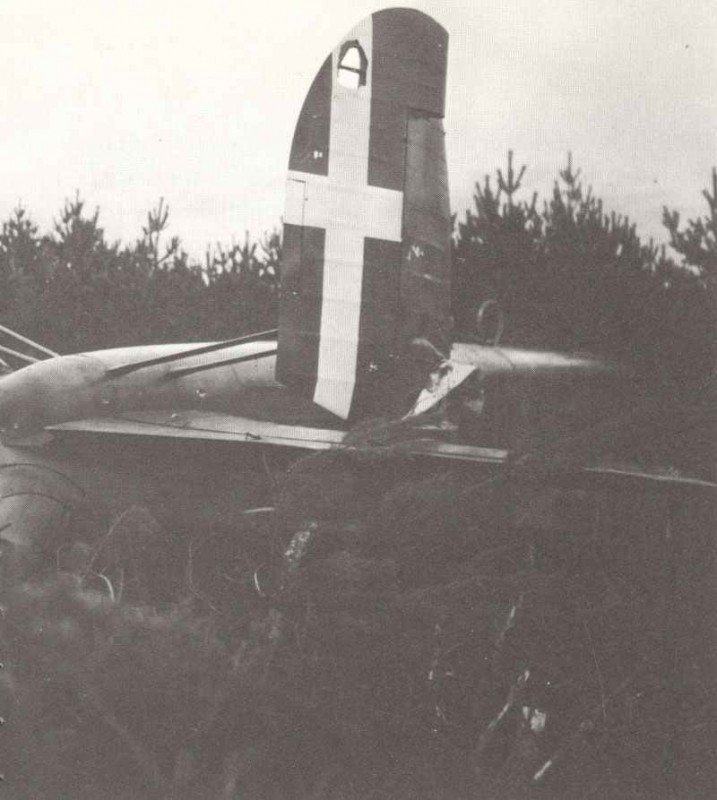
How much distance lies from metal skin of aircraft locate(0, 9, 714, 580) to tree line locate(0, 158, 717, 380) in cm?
25

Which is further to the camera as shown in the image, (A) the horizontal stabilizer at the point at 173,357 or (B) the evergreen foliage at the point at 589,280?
(A) the horizontal stabilizer at the point at 173,357

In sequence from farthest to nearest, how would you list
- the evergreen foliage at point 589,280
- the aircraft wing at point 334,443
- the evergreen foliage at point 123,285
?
the evergreen foliage at point 123,285 → the evergreen foliage at point 589,280 → the aircraft wing at point 334,443

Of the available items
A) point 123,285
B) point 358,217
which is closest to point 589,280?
point 358,217

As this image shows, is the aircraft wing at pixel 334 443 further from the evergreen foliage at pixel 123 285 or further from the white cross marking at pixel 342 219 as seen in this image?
the evergreen foliage at pixel 123 285

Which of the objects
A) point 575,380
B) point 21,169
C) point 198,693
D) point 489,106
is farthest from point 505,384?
point 21,169

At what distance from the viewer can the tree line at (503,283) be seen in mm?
3635

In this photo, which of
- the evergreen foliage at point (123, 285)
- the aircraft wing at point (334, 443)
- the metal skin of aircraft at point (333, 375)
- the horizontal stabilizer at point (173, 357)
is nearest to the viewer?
the aircraft wing at point (334, 443)

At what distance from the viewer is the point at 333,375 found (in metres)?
3.46

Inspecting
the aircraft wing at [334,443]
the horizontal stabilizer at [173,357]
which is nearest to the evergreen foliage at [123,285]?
the horizontal stabilizer at [173,357]

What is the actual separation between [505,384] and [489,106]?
1.12m

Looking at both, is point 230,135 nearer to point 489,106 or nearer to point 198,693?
point 489,106

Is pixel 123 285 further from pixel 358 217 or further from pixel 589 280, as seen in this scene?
pixel 589 280

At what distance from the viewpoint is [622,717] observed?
97.6 inches

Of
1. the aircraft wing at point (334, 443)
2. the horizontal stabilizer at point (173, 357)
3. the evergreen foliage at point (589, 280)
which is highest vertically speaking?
the evergreen foliage at point (589, 280)
